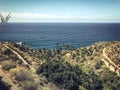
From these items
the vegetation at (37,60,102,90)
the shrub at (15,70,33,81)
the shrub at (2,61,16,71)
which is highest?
the shrub at (2,61,16,71)

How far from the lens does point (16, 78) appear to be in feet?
153

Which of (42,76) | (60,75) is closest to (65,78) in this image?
(60,75)

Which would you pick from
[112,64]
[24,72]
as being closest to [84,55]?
[112,64]

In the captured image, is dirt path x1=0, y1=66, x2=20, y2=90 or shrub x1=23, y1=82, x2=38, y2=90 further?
dirt path x1=0, y1=66, x2=20, y2=90

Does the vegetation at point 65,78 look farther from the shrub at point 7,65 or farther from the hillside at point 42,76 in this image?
the shrub at point 7,65

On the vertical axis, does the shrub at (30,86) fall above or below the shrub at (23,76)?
below

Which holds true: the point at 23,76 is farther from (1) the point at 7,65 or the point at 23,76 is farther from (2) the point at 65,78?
(2) the point at 65,78

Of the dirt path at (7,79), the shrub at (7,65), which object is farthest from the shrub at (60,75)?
the dirt path at (7,79)

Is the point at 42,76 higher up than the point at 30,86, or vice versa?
the point at 30,86

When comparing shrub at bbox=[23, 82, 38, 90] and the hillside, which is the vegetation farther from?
shrub at bbox=[23, 82, 38, 90]

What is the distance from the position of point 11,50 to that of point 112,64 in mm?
30210

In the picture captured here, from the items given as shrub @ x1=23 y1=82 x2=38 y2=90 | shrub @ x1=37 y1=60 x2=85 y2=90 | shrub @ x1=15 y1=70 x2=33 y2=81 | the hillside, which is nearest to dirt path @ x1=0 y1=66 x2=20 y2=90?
the hillside

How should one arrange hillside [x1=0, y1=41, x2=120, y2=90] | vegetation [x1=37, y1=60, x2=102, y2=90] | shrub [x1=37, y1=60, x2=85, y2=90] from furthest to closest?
1. vegetation [x1=37, y1=60, x2=102, y2=90]
2. shrub [x1=37, y1=60, x2=85, y2=90]
3. hillside [x1=0, y1=41, x2=120, y2=90]

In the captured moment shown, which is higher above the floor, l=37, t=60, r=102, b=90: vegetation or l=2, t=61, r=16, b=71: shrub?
l=2, t=61, r=16, b=71: shrub
